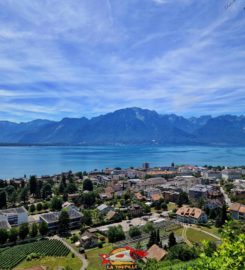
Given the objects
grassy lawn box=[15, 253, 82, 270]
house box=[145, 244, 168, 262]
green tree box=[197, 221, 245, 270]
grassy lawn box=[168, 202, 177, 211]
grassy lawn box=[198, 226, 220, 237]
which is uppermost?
green tree box=[197, 221, 245, 270]

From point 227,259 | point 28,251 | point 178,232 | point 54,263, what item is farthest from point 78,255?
point 227,259

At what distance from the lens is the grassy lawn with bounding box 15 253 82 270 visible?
565 inches

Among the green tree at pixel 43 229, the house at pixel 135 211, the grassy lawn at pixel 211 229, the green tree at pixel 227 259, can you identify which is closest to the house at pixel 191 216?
the grassy lawn at pixel 211 229

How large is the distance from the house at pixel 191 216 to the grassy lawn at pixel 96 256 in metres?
7.44

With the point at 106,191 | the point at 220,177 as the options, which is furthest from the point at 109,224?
the point at 220,177

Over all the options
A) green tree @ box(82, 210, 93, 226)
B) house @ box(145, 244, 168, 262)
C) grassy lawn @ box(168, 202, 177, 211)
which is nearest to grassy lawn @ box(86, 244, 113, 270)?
house @ box(145, 244, 168, 262)

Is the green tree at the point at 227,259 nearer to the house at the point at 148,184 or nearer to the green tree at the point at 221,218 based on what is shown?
the green tree at the point at 221,218

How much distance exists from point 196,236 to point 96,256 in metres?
6.84

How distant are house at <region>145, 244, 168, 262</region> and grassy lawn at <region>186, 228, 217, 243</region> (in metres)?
3.95

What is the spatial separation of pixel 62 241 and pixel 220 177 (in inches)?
1326

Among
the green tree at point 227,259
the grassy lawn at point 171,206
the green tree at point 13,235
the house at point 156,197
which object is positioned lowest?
the grassy lawn at point 171,206

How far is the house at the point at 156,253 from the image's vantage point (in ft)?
45.0

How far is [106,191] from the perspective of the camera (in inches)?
1340

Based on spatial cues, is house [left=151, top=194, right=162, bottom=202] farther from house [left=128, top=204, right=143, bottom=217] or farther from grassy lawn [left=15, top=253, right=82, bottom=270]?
grassy lawn [left=15, top=253, right=82, bottom=270]
